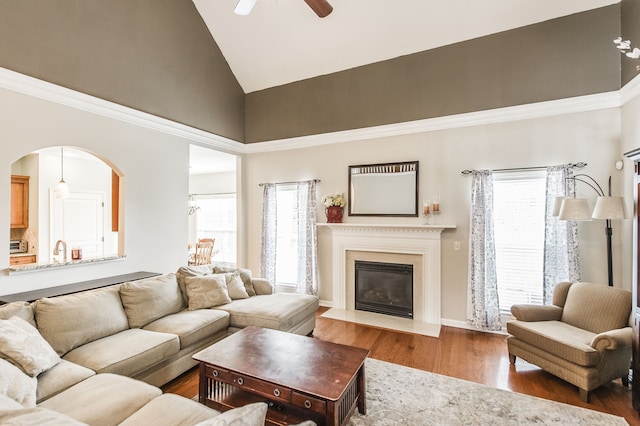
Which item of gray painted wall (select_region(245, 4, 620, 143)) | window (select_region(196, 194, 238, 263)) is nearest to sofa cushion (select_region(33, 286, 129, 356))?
gray painted wall (select_region(245, 4, 620, 143))

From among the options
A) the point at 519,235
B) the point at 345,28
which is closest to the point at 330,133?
the point at 345,28

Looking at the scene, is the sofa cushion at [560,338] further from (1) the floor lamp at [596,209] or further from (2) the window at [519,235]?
(1) the floor lamp at [596,209]

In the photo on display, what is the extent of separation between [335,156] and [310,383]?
12.3 feet

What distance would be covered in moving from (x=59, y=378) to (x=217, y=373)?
37.8 inches

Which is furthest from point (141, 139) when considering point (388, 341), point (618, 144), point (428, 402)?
point (618, 144)

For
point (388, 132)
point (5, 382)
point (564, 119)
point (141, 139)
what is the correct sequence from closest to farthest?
point (5, 382)
point (564, 119)
point (141, 139)
point (388, 132)

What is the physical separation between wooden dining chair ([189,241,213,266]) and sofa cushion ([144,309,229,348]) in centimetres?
398

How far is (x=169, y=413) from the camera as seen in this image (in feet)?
5.15

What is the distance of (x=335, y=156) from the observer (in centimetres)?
503

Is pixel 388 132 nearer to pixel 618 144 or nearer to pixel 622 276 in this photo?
pixel 618 144

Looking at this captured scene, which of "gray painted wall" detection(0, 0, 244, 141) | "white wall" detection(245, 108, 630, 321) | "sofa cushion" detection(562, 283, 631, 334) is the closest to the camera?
"sofa cushion" detection(562, 283, 631, 334)

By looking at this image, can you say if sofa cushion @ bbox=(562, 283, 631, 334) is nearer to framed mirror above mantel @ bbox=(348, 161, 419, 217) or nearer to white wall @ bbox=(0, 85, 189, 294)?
framed mirror above mantel @ bbox=(348, 161, 419, 217)

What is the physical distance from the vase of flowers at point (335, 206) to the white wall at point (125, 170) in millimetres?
2280

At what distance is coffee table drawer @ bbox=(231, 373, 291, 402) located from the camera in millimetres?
1909
